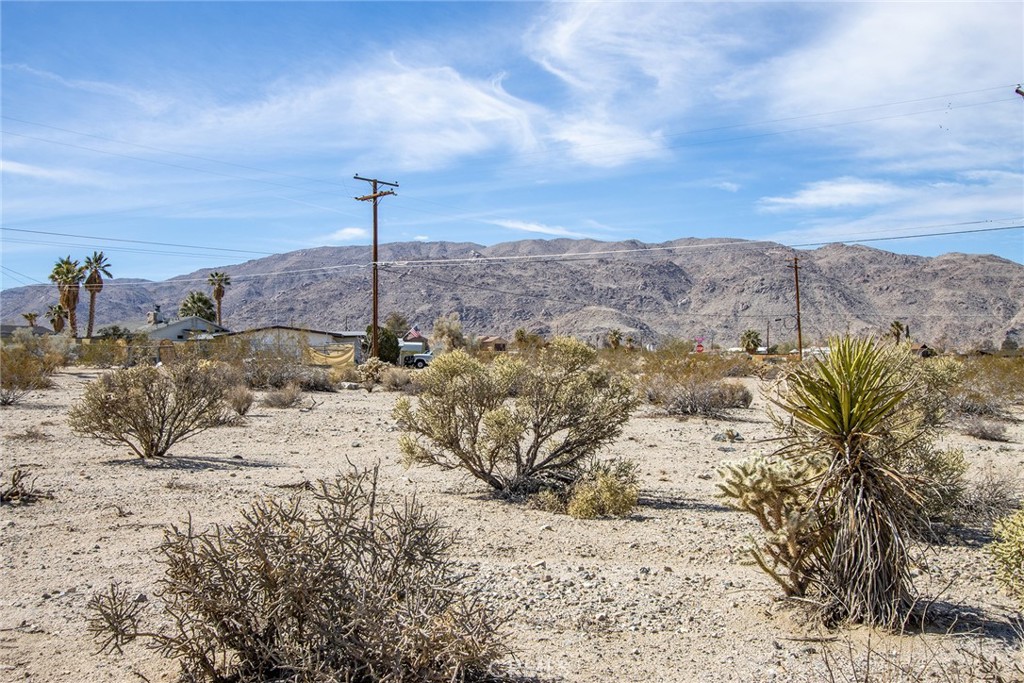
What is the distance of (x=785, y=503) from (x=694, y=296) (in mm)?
131135

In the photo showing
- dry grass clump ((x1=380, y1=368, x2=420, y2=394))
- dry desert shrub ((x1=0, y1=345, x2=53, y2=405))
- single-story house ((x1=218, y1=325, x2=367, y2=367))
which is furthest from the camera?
single-story house ((x1=218, y1=325, x2=367, y2=367))

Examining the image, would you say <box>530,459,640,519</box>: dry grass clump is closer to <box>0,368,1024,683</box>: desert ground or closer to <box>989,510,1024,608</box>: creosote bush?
<box>0,368,1024,683</box>: desert ground

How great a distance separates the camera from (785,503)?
6.49 meters

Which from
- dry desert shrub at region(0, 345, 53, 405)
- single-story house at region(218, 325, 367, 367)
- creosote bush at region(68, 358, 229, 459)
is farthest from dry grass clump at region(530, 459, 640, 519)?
single-story house at region(218, 325, 367, 367)

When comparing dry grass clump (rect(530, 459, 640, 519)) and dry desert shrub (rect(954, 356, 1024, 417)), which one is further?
dry desert shrub (rect(954, 356, 1024, 417))

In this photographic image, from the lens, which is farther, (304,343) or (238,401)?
(304,343)

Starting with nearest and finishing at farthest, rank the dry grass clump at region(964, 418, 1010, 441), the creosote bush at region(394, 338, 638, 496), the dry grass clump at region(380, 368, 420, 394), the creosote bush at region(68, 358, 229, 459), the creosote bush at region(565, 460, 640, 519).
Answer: the creosote bush at region(565, 460, 640, 519)
the creosote bush at region(394, 338, 638, 496)
the creosote bush at region(68, 358, 229, 459)
the dry grass clump at region(964, 418, 1010, 441)
the dry grass clump at region(380, 368, 420, 394)

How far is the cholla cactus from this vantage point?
6.34 meters

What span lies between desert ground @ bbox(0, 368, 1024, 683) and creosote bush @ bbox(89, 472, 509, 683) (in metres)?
0.70

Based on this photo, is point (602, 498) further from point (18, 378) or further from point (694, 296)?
point (694, 296)

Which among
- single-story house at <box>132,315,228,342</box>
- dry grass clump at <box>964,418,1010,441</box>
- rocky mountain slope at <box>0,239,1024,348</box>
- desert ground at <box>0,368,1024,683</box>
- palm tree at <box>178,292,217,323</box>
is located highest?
rocky mountain slope at <box>0,239,1024,348</box>

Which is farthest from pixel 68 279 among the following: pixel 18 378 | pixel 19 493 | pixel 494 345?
pixel 19 493

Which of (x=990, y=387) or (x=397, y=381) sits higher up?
(x=990, y=387)

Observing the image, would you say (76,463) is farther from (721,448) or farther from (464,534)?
(721,448)
